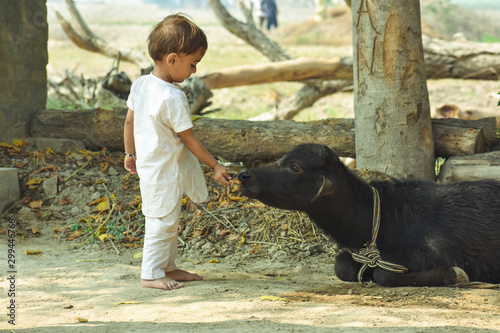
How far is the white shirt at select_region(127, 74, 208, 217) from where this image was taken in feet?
14.0

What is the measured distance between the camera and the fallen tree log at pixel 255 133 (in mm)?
6359

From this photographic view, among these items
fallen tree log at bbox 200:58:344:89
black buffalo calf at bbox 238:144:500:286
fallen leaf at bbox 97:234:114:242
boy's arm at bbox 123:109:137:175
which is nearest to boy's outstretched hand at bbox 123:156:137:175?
boy's arm at bbox 123:109:137:175

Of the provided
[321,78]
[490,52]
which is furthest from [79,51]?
[490,52]

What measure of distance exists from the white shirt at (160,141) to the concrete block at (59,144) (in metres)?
3.04

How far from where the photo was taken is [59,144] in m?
7.15

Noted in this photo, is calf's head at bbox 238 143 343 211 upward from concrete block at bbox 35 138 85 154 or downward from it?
downward

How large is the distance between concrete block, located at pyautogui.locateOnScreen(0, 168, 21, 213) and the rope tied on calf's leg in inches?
149

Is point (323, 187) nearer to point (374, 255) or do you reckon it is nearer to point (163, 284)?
point (374, 255)

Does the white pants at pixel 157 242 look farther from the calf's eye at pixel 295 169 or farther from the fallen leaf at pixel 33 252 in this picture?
the fallen leaf at pixel 33 252

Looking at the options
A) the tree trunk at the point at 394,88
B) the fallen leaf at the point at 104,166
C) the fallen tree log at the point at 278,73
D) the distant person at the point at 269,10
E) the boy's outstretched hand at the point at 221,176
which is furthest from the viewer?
the distant person at the point at 269,10

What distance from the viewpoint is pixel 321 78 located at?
11.1 meters

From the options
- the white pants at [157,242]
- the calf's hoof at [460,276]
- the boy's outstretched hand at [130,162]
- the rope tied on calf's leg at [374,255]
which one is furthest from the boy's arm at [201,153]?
the calf's hoof at [460,276]

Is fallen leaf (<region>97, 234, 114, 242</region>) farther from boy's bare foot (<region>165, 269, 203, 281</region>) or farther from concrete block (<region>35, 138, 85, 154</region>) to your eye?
concrete block (<region>35, 138, 85, 154</region>)

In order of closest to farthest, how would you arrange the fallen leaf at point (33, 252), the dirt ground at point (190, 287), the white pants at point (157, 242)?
the dirt ground at point (190, 287) < the white pants at point (157, 242) < the fallen leaf at point (33, 252)
